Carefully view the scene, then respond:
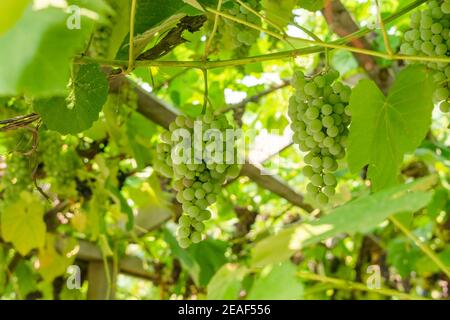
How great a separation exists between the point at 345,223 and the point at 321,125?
412mm

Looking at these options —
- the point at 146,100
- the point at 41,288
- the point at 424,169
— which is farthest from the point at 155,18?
the point at 41,288

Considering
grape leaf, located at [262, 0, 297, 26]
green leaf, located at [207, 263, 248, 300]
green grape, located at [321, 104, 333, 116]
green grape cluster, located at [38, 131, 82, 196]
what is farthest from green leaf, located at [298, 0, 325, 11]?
green grape cluster, located at [38, 131, 82, 196]

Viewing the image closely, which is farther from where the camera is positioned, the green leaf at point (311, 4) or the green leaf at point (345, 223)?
the green leaf at point (311, 4)

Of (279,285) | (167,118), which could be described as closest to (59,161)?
(167,118)

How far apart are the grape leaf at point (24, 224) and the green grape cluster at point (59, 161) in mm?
90

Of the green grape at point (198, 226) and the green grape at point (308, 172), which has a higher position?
the green grape at point (308, 172)

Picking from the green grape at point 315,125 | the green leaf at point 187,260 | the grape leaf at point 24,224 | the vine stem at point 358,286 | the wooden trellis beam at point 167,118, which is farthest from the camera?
the green leaf at point 187,260

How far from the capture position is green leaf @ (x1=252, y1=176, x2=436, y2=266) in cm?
51

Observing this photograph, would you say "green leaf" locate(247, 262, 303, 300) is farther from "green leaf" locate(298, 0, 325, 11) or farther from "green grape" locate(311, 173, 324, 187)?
"green leaf" locate(298, 0, 325, 11)

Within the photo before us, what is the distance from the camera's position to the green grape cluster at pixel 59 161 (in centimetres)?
192

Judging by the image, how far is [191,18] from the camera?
1.10 meters

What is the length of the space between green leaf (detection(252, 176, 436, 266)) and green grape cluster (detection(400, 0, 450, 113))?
0.41 m

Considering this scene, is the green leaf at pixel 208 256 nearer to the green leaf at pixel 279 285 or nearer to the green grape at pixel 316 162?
the green grape at pixel 316 162

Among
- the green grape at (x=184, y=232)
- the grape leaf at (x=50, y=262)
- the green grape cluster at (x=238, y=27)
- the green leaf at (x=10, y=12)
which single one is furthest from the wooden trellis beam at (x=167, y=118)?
the green leaf at (x=10, y=12)
